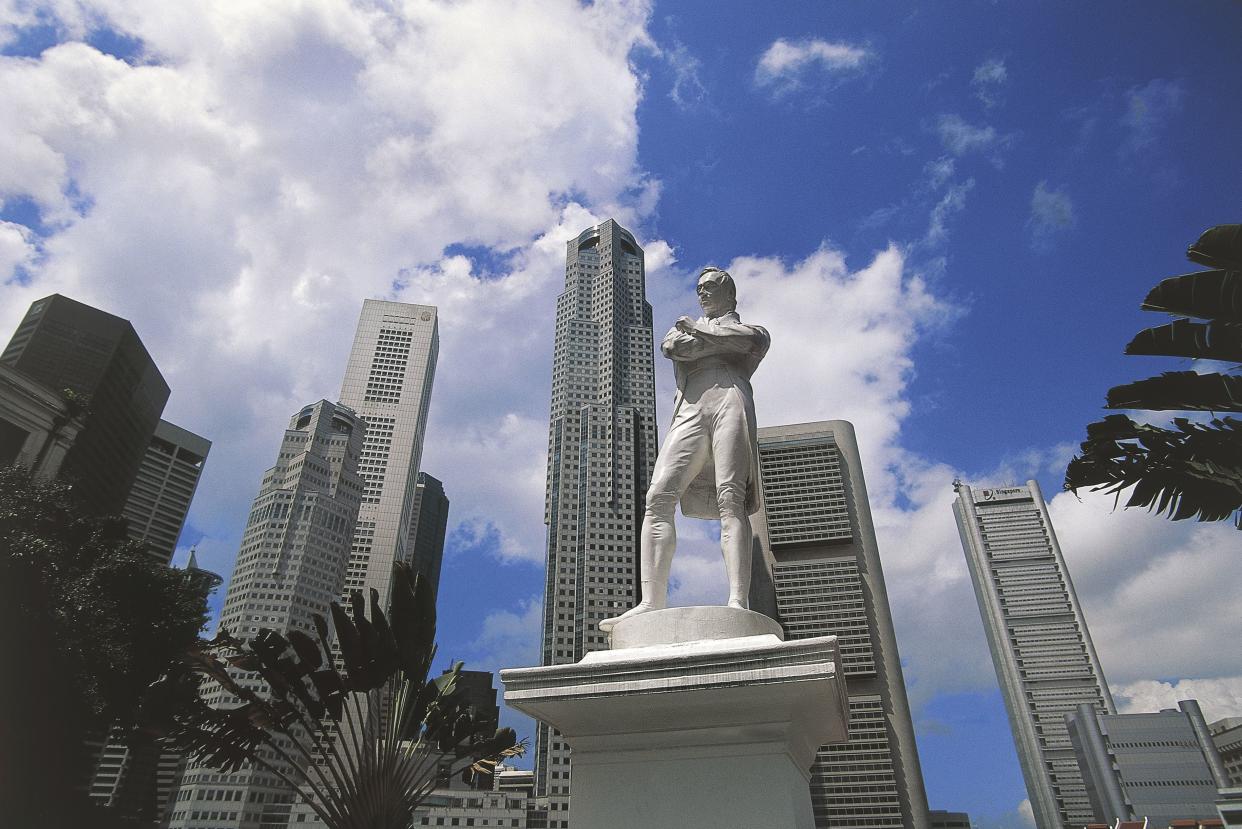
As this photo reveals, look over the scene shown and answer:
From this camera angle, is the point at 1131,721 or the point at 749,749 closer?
the point at 749,749

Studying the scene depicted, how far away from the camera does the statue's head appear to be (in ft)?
17.4

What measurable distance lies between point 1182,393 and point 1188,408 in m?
0.20

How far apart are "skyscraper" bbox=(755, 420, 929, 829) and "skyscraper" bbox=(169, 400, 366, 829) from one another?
210 ft

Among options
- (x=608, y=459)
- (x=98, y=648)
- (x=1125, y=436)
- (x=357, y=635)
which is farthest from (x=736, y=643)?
(x=608, y=459)

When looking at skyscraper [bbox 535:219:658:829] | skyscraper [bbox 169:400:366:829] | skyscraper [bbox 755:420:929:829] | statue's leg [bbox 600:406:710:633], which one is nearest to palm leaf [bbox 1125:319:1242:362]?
statue's leg [bbox 600:406:710:633]

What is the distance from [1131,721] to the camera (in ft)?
317

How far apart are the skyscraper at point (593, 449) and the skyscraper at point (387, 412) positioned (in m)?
30.6

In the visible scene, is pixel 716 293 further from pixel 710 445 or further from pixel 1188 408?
pixel 1188 408

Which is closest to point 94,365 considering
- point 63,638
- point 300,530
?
point 300,530

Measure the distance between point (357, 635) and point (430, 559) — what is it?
185m

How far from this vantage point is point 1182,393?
21.7 ft

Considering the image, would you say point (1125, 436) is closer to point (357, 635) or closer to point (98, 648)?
point (357, 635)

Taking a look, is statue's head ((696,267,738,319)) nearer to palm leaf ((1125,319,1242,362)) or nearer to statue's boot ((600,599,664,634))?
statue's boot ((600,599,664,634))

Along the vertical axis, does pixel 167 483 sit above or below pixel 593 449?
below
